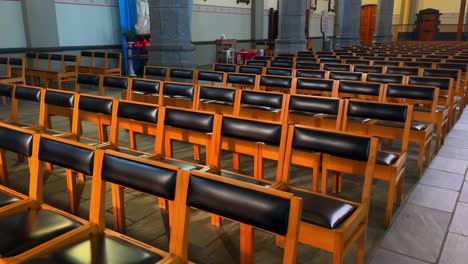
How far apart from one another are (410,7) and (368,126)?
21.1m

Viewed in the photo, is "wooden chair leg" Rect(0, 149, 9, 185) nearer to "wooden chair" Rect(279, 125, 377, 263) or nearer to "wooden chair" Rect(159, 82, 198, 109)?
"wooden chair" Rect(159, 82, 198, 109)

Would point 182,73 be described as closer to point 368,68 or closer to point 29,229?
point 368,68

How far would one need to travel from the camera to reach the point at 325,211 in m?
1.97

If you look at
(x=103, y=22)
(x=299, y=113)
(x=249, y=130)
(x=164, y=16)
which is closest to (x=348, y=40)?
(x=103, y=22)

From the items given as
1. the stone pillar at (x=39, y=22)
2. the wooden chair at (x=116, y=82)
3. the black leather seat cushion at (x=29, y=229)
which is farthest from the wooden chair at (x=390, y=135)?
the stone pillar at (x=39, y=22)

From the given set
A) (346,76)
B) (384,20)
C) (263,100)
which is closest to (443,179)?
(263,100)

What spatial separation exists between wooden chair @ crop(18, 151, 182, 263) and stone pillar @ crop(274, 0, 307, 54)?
8956mm

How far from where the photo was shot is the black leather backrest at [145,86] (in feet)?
13.4

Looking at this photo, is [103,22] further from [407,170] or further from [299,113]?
[407,170]

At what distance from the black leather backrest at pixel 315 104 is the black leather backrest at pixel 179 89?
1.09 meters

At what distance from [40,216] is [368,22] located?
22.1 metres

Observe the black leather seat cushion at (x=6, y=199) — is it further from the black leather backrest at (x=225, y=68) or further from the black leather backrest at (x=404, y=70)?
the black leather backrest at (x=404, y=70)

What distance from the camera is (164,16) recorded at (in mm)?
6281

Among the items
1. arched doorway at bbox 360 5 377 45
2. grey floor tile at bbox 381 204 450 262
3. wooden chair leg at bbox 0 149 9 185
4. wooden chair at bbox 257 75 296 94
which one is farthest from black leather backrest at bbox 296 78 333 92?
arched doorway at bbox 360 5 377 45
